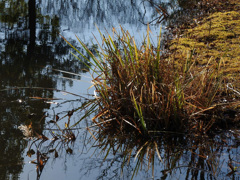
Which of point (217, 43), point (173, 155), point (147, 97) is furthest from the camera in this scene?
point (217, 43)

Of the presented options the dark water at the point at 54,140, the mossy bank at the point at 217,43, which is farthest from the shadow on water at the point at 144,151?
the mossy bank at the point at 217,43

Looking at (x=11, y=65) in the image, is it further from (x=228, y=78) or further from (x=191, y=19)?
(x=191, y=19)

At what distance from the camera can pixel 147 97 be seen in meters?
2.72

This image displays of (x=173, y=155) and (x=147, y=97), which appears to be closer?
(x=173, y=155)

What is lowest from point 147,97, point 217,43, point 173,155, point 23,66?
point 173,155

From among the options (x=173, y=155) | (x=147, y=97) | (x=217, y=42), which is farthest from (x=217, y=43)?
(x=173, y=155)

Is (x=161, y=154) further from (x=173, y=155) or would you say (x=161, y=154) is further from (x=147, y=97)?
(x=147, y=97)

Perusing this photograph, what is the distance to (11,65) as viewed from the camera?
4.39 m

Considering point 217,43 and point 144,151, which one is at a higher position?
point 217,43

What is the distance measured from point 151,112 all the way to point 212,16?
14.1ft

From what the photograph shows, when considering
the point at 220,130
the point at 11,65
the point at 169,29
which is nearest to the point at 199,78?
the point at 220,130

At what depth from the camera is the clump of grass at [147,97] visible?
2.59 meters

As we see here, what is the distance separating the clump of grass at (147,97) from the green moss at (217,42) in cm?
86

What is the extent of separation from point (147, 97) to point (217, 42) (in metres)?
2.59
